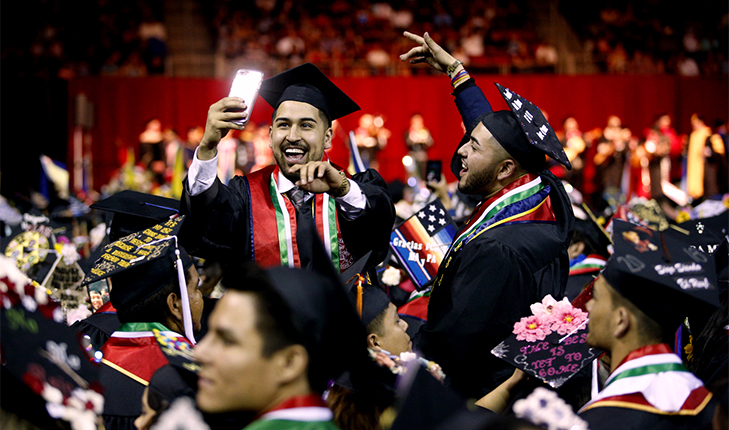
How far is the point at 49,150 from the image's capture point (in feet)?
46.7

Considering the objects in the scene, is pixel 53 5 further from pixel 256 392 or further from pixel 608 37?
pixel 256 392

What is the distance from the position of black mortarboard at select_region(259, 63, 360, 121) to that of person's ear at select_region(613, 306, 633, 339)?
151cm

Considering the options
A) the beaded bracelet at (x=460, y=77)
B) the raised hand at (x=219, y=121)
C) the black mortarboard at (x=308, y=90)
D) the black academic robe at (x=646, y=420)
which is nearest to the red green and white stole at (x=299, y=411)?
the black academic robe at (x=646, y=420)

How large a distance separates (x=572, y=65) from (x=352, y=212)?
15158 millimetres

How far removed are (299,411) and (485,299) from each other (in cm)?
133

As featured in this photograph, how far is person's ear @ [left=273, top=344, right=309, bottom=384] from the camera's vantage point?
4.63ft

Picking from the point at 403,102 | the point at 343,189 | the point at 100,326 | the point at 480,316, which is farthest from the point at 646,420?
the point at 403,102

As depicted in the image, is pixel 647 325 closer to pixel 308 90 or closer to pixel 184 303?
pixel 184 303

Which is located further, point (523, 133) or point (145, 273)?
point (523, 133)

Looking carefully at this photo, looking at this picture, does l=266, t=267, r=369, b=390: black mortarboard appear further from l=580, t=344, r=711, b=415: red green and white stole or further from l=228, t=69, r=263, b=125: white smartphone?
l=228, t=69, r=263, b=125: white smartphone

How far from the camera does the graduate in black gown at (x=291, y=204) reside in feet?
8.20

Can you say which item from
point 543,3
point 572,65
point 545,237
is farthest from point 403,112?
point 545,237

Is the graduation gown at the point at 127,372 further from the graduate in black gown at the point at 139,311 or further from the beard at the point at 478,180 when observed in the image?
the beard at the point at 478,180

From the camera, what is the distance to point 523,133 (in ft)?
9.88
